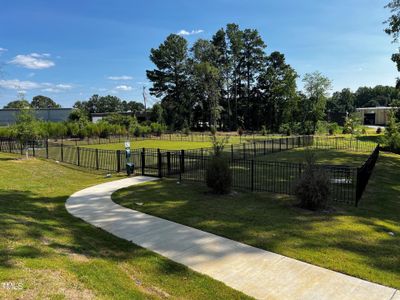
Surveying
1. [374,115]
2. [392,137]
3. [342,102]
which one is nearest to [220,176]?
[392,137]

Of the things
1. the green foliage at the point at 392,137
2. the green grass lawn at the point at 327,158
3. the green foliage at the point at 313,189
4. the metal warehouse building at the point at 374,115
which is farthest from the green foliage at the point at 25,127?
the metal warehouse building at the point at 374,115

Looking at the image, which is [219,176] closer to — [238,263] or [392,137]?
[238,263]

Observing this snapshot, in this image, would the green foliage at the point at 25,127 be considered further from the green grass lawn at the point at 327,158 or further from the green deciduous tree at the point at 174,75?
the green deciduous tree at the point at 174,75

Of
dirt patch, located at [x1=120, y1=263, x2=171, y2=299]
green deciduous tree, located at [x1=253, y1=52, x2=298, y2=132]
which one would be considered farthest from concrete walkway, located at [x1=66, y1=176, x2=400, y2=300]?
green deciduous tree, located at [x1=253, y1=52, x2=298, y2=132]

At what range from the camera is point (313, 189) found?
26.3 feet

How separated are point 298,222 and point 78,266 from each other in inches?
189

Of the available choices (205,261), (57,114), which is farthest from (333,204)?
(57,114)

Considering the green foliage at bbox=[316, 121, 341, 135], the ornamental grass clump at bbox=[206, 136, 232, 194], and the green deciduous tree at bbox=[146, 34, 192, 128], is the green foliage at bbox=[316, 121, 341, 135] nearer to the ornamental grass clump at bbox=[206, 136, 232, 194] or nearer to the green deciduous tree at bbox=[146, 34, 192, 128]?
the green deciduous tree at bbox=[146, 34, 192, 128]

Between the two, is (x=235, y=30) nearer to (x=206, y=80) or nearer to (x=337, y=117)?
Answer: (x=206, y=80)

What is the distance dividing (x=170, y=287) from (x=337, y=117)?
87983 millimetres

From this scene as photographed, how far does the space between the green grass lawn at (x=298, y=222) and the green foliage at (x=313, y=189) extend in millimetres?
298

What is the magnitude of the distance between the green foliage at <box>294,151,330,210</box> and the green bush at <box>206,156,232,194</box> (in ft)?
7.29

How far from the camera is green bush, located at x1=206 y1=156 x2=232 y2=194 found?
9.78 m

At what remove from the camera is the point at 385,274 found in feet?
15.3
